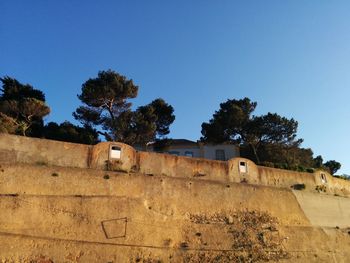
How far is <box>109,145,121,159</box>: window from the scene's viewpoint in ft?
50.0

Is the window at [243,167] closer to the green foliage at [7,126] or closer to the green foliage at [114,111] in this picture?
the green foliage at [114,111]

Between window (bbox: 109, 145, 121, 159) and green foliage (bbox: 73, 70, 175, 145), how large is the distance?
8913 millimetres

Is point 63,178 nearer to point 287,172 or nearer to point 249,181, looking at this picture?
point 249,181

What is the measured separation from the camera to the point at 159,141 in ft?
91.4

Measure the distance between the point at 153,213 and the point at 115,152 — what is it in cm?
306

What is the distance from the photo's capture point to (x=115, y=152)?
1534 centimetres

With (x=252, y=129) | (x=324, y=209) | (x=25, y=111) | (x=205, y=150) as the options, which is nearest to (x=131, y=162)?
(x=25, y=111)

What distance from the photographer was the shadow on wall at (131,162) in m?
13.8

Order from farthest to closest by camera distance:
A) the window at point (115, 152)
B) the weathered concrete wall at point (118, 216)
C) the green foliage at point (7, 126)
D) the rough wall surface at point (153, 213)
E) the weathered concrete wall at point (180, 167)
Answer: the green foliage at point (7, 126), the weathered concrete wall at point (180, 167), the window at point (115, 152), the rough wall surface at point (153, 213), the weathered concrete wall at point (118, 216)

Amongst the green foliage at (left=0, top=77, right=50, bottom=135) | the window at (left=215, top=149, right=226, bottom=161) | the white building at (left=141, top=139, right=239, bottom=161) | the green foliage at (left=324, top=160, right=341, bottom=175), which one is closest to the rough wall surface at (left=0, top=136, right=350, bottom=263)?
the green foliage at (left=0, top=77, right=50, bottom=135)

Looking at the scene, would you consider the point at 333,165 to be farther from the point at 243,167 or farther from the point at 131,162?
the point at 131,162

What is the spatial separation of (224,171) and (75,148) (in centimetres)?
749

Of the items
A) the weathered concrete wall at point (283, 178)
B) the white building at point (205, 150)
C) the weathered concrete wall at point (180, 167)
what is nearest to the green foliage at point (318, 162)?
the white building at point (205, 150)

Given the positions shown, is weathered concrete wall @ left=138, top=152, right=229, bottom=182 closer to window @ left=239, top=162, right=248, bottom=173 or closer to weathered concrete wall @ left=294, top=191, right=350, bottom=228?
window @ left=239, top=162, right=248, bottom=173
